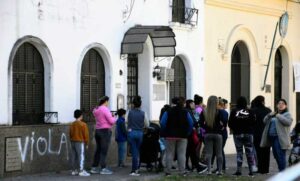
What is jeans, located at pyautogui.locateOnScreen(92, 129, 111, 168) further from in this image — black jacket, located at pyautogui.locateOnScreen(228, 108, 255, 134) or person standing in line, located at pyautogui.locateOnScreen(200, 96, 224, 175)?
black jacket, located at pyautogui.locateOnScreen(228, 108, 255, 134)

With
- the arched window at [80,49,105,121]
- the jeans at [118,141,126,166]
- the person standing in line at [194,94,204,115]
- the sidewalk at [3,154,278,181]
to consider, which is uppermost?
the arched window at [80,49,105,121]

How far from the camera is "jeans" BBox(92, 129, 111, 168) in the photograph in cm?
1547

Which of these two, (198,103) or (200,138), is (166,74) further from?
(200,138)

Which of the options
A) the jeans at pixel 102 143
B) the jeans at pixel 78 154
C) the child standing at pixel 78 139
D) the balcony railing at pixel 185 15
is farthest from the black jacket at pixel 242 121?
the balcony railing at pixel 185 15

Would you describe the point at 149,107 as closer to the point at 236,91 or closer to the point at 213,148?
the point at 213,148

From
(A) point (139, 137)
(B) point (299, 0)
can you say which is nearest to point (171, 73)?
(A) point (139, 137)

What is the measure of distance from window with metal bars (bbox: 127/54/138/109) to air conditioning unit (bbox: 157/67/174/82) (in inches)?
26.5

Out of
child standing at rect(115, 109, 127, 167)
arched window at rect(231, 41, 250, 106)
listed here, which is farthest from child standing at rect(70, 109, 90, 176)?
arched window at rect(231, 41, 250, 106)

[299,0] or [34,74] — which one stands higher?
[299,0]

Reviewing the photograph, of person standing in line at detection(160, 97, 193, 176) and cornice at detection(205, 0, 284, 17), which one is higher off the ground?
cornice at detection(205, 0, 284, 17)

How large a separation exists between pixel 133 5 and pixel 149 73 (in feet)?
6.43

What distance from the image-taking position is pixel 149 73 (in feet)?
61.5

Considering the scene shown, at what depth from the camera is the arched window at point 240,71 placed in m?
23.4

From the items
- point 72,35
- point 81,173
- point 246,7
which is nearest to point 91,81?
point 72,35
